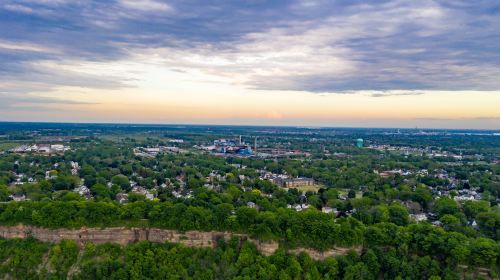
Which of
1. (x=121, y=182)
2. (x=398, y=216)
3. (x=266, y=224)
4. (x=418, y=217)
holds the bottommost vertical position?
(x=418, y=217)

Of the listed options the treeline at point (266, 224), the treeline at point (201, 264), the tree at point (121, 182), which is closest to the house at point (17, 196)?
the tree at point (121, 182)

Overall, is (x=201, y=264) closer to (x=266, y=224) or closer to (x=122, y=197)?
(x=266, y=224)

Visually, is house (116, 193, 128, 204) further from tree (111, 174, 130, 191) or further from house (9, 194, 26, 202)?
house (9, 194, 26, 202)

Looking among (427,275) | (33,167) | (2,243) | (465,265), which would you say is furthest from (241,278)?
(33,167)

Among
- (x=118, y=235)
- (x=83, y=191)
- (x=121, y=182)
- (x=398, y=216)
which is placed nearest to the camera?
(x=118, y=235)

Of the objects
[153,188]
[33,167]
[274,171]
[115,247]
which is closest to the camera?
[115,247]

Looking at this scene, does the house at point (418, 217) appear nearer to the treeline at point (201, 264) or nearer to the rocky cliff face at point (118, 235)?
the treeline at point (201, 264)

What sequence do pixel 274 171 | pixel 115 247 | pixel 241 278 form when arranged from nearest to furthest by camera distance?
pixel 241 278
pixel 115 247
pixel 274 171

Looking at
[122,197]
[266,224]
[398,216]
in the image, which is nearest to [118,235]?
[266,224]

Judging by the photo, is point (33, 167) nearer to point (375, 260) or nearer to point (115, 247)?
point (115, 247)
